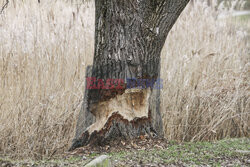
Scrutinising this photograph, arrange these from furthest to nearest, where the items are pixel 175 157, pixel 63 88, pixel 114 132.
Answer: pixel 63 88 → pixel 114 132 → pixel 175 157

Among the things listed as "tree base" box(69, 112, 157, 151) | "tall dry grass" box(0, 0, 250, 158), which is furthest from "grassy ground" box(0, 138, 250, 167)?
"tall dry grass" box(0, 0, 250, 158)

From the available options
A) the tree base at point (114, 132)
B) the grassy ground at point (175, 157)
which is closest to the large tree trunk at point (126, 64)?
the tree base at point (114, 132)

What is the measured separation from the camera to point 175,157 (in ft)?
7.55

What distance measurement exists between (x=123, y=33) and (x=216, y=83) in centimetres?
169

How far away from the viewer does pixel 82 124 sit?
2.67 meters

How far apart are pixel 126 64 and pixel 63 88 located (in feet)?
3.92

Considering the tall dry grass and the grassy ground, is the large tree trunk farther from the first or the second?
the tall dry grass

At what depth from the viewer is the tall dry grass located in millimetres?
3082

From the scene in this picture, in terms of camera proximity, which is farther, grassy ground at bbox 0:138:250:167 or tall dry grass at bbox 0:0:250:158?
tall dry grass at bbox 0:0:250:158

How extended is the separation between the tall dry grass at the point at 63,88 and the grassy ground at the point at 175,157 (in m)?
0.38

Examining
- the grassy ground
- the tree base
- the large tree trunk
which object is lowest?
the grassy ground

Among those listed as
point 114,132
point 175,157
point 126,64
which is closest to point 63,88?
point 114,132

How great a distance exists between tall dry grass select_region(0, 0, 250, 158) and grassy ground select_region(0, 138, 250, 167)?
0.38 m

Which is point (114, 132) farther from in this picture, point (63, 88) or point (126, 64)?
point (63, 88)
